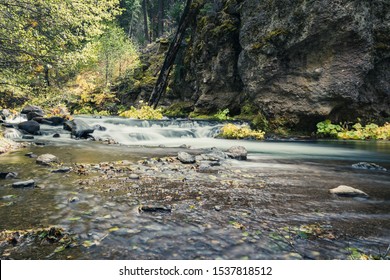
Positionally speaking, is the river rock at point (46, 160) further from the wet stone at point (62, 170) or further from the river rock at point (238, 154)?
the river rock at point (238, 154)

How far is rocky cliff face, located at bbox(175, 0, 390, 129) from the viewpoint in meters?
15.1

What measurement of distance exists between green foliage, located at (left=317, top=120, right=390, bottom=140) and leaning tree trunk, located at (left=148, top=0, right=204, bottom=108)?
696 inches

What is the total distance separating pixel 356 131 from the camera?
16.0 meters

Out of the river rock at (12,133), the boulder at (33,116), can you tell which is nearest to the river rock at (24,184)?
the river rock at (12,133)

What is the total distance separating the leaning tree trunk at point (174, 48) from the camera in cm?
2728

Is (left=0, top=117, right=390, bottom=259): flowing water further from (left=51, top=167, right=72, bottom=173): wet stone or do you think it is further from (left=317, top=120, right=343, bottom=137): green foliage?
(left=317, top=120, right=343, bottom=137): green foliage

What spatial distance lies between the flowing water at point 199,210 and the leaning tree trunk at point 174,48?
74.0ft

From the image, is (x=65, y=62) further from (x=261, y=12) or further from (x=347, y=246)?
(x=261, y=12)

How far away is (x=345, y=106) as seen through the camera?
16297 millimetres

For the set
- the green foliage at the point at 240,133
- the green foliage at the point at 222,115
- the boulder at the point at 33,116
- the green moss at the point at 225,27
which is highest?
the green moss at the point at 225,27

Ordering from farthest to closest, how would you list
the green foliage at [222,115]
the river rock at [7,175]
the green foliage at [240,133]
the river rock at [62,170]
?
the green foliage at [222,115]
the green foliage at [240,133]
the river rock at [62,170]
the river rock at [7,175]

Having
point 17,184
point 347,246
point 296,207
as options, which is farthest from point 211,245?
point 17,184

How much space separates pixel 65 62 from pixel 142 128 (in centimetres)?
1119

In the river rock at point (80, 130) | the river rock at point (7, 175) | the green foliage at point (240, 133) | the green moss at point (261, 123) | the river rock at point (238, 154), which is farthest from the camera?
the green moss at point (261, 123)
